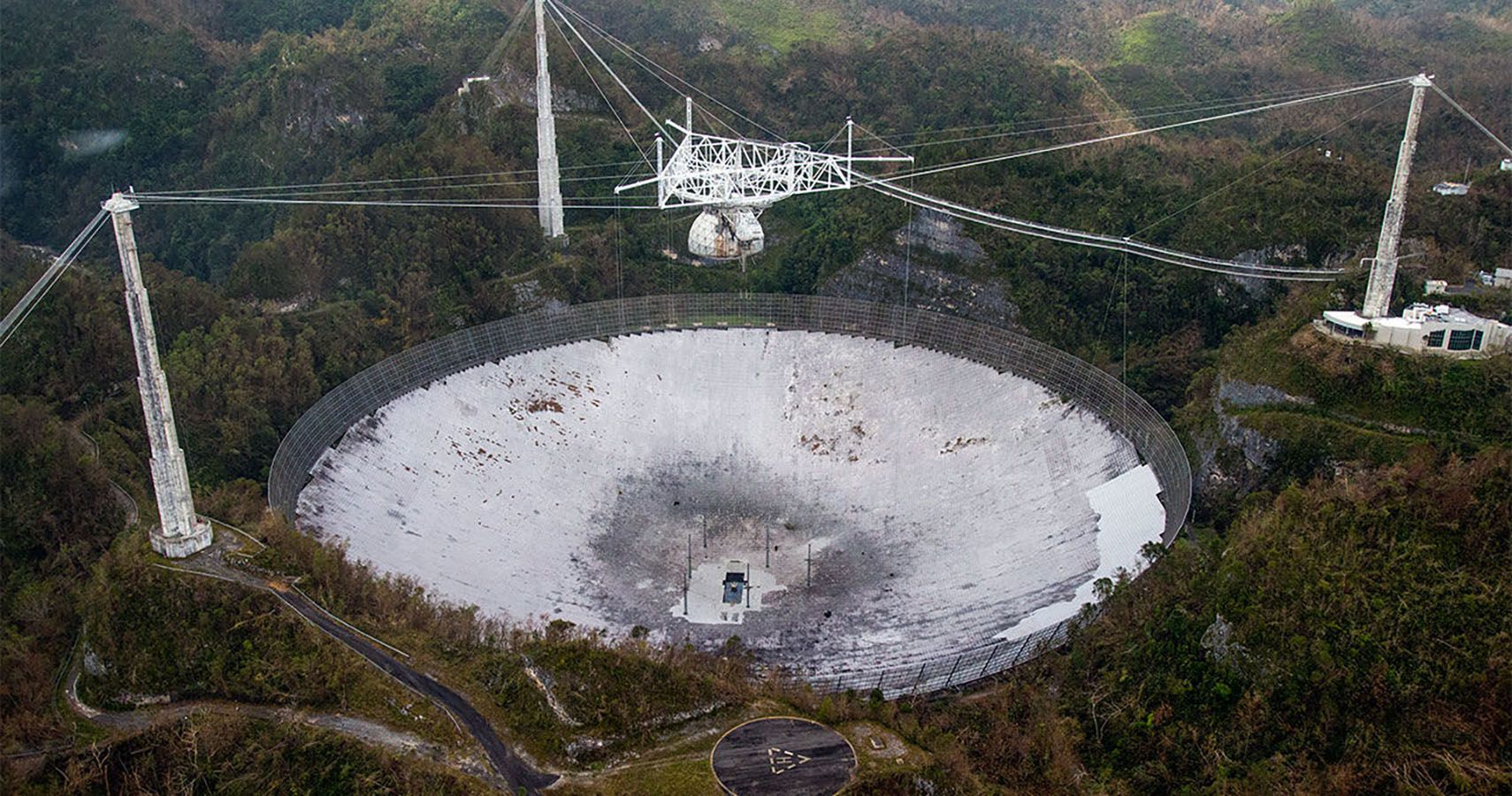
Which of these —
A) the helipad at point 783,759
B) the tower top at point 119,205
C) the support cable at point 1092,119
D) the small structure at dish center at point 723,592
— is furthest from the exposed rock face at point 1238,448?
the tower top at point 119,205

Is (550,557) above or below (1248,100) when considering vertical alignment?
below

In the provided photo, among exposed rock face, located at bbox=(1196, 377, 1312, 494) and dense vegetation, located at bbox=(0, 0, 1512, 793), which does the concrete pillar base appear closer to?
dense vegetation, located at bbox=(0, 0, 1512, 793)

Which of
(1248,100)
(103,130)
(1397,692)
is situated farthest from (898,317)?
(103,130)

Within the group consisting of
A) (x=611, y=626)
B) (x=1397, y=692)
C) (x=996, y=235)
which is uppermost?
(x=996, y=235)

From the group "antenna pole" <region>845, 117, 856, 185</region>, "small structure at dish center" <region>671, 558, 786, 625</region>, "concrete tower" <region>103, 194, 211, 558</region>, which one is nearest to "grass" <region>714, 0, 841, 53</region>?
"antenna pole" <region>845, 117, 856, 185</region>

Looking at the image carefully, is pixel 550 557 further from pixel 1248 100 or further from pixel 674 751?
pixel 1248 100
